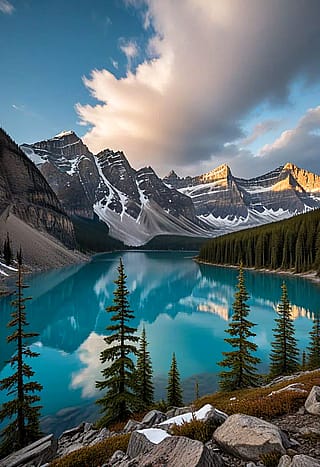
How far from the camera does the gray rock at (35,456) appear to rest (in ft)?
30.0

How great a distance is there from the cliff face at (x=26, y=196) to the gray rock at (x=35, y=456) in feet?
398

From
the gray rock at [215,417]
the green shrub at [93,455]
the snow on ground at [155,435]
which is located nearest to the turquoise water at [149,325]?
the green shrub at [93,455]

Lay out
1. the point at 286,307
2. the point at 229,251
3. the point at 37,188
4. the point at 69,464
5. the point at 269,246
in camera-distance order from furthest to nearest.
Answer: the point at 37,188 < the point at 229,251 < the point at 269,246 < the point at 286,307 < the point at 69,464

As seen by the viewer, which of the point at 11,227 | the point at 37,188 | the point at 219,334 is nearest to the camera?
the point at 219,334

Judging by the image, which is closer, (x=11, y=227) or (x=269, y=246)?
(x=269, y=246)

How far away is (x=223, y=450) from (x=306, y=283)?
73.9m

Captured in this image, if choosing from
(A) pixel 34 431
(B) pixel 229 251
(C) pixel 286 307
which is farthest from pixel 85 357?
(B) pixel 229 251

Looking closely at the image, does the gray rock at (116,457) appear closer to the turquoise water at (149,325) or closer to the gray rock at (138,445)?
the gray rock at (138,445)

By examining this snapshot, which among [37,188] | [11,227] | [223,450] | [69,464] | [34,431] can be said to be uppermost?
[37,188]

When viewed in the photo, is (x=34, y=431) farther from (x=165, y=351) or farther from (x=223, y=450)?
(x=165, y=351)

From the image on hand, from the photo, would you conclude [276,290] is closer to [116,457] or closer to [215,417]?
[215,417]

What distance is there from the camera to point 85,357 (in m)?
29.3

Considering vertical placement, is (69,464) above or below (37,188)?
below

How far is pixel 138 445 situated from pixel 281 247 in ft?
323
